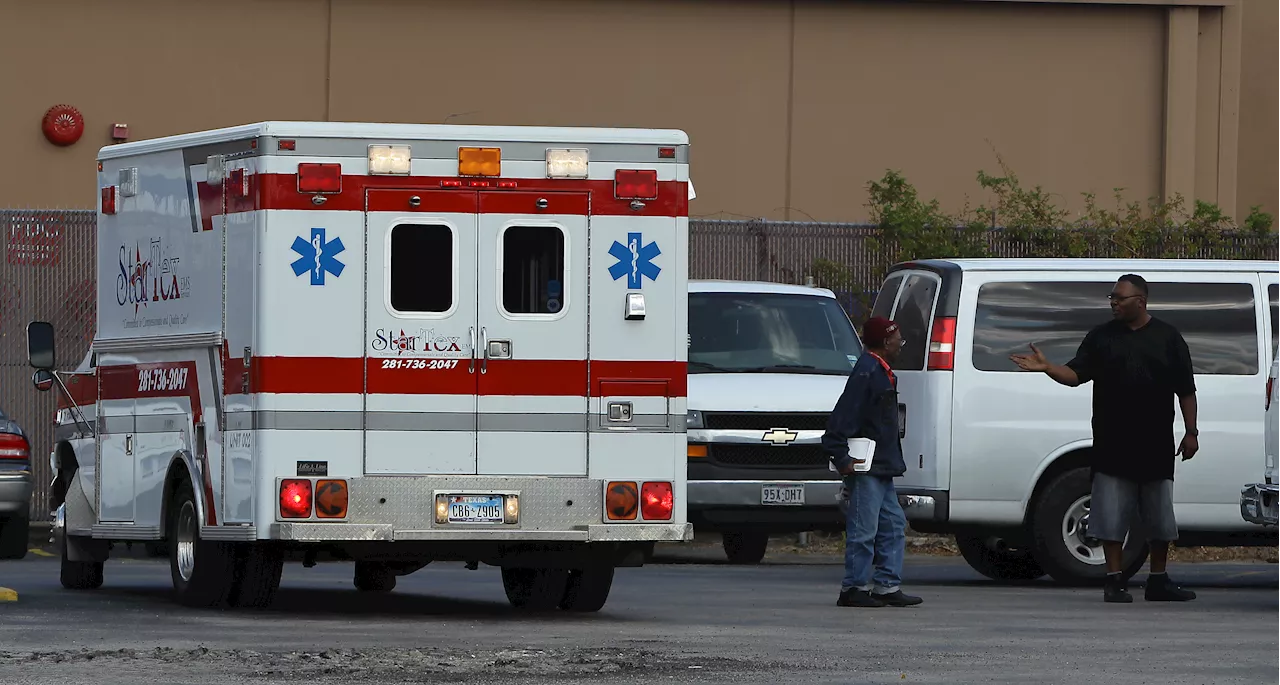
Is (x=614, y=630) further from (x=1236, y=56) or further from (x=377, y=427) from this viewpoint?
(x=1236, y=56)

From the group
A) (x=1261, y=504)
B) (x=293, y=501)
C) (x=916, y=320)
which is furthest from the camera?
(x=916, y=320)

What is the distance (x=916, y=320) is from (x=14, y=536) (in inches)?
232

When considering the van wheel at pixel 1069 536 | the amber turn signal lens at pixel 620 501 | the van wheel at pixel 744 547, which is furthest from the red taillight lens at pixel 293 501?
the van wheel at pixel 744 547

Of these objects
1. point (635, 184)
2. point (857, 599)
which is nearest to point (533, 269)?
point (635, 184)

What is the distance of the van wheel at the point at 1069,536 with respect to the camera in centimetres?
1566

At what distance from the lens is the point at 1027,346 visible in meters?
15.8

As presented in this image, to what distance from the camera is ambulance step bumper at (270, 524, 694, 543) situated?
12.3m

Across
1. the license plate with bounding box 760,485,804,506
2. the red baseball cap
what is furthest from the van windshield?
the red baseball cap

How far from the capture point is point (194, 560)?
13289mm

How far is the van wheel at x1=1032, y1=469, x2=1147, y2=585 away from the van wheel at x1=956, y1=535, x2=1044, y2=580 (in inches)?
42.1

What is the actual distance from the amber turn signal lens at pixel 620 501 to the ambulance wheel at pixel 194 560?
210 cm

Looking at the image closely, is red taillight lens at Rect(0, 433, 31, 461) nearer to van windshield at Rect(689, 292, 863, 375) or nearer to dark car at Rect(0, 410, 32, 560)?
dark car at Rect(0, 410, 32, 560)

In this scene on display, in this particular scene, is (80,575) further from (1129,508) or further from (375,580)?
(1129,508)

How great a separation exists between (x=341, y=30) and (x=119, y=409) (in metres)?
12.1
